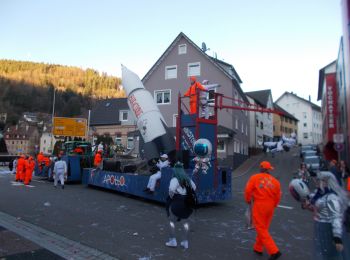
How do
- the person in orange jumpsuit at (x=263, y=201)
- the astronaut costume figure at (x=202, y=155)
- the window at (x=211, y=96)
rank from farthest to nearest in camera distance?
the window at (x=211, y=96) → the astronaut costume figure at (x=202, y=155) → the person in orange jumpsuit at (x=263, y=201)

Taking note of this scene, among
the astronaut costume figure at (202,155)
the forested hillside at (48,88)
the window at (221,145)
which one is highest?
the forested hillside at (48,88)

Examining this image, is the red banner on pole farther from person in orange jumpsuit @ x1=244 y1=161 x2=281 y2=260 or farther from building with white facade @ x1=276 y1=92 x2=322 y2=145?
building with white facade @ x1=276 y1=92 x2=322 y2=145

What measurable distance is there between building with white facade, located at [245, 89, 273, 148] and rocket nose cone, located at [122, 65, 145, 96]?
87.1 ft

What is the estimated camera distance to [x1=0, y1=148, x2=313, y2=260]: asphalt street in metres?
6.55

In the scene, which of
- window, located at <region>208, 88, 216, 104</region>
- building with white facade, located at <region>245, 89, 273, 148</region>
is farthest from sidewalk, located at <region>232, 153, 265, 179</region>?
window, located at <region>208, 88, 216, 104</region>

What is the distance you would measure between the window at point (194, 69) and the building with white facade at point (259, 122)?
38.4 ft

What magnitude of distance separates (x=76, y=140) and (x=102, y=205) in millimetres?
9702

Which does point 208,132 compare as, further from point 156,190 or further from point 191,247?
point 191,247

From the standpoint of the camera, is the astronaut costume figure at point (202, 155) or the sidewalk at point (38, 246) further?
the astronaut costume figure at point (202, 155)

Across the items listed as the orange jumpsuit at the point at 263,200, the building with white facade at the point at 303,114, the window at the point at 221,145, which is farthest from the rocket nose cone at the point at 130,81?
the building with white facade at the point at 303,114

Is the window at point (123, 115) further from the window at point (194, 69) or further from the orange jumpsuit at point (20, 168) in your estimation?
the orange jumpsuit at point (20, 168)

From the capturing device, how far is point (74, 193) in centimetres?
1409

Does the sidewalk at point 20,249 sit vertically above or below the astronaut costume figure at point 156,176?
below

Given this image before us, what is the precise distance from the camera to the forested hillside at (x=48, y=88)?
3976 inches
